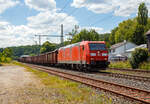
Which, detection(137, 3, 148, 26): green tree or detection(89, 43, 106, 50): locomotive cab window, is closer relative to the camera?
detection(89, 43, 106, 50): locomotive cab window

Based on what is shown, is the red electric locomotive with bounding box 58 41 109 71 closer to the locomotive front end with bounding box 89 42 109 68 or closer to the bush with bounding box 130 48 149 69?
the locomotive front end with bounding box 89 42 109 68

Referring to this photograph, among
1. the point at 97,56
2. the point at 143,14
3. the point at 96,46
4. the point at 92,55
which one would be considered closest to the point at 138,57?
the point at 96,46

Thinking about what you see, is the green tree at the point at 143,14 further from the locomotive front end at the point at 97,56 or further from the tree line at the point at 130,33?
the locomotive front end at the point at 97,56

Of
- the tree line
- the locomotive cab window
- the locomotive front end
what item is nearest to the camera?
the locomotive front end

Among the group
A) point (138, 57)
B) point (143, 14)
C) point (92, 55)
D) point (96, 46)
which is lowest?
point (138, 57)

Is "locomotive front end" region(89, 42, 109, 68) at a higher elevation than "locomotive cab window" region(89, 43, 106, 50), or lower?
lower

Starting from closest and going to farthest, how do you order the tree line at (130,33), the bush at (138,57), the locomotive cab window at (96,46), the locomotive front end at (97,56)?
the locomotive front end at (97,56), the locomotive cab window at (96,46), the bush at (138,57), the tree line at (130,33)

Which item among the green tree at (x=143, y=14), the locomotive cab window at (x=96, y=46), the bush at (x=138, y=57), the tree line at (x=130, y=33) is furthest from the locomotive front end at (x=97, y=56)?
the green tree at (x=143, y=14)

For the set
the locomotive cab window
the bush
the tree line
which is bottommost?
the bush

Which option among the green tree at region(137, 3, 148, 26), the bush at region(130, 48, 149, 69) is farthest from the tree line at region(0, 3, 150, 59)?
the bush at region(130, 48, 149, 69)

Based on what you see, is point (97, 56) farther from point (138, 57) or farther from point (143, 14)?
point (143, 14)

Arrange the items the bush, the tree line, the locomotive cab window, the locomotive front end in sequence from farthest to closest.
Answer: the tree line, the bush, the locomotive cab window, the locomotive front end

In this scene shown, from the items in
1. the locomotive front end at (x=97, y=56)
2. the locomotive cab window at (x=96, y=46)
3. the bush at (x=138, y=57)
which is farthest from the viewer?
the bush at (x=138, y=57)

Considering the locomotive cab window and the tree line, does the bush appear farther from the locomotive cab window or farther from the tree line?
the tree line
